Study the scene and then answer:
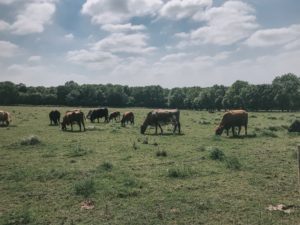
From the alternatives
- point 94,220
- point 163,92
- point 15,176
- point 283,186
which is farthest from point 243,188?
point 163,92

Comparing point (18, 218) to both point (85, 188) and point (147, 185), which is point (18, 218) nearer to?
point (85, 188)

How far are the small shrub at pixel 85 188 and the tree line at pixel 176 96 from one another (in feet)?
294

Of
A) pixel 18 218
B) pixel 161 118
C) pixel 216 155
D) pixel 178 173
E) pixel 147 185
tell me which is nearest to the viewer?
pixel 18 218

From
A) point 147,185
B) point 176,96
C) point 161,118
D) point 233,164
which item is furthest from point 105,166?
point 176,96

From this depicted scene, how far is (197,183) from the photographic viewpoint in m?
12.9

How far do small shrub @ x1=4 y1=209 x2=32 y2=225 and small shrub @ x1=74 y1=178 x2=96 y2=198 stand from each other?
2.15 m

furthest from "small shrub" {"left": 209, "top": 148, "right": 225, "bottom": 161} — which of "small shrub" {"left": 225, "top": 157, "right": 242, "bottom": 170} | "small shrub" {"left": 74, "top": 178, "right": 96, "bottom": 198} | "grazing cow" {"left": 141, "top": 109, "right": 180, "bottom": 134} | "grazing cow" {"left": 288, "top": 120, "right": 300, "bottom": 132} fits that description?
"grazing cow" {"left": 288, "top": 120, "right": 300, "bottom": 132}

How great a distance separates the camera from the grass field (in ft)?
31.8

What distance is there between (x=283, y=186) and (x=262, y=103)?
8917 cm

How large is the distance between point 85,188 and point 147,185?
221 cm

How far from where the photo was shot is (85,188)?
39.3 feet

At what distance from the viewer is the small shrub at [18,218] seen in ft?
30.6

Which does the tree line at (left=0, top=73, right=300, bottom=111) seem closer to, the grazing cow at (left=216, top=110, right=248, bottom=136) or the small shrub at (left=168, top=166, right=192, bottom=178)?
the grazing cow at (left=216, top=110, right=248, bottom=136)

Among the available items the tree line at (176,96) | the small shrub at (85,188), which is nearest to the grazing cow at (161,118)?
the small shrub at (85,188)
